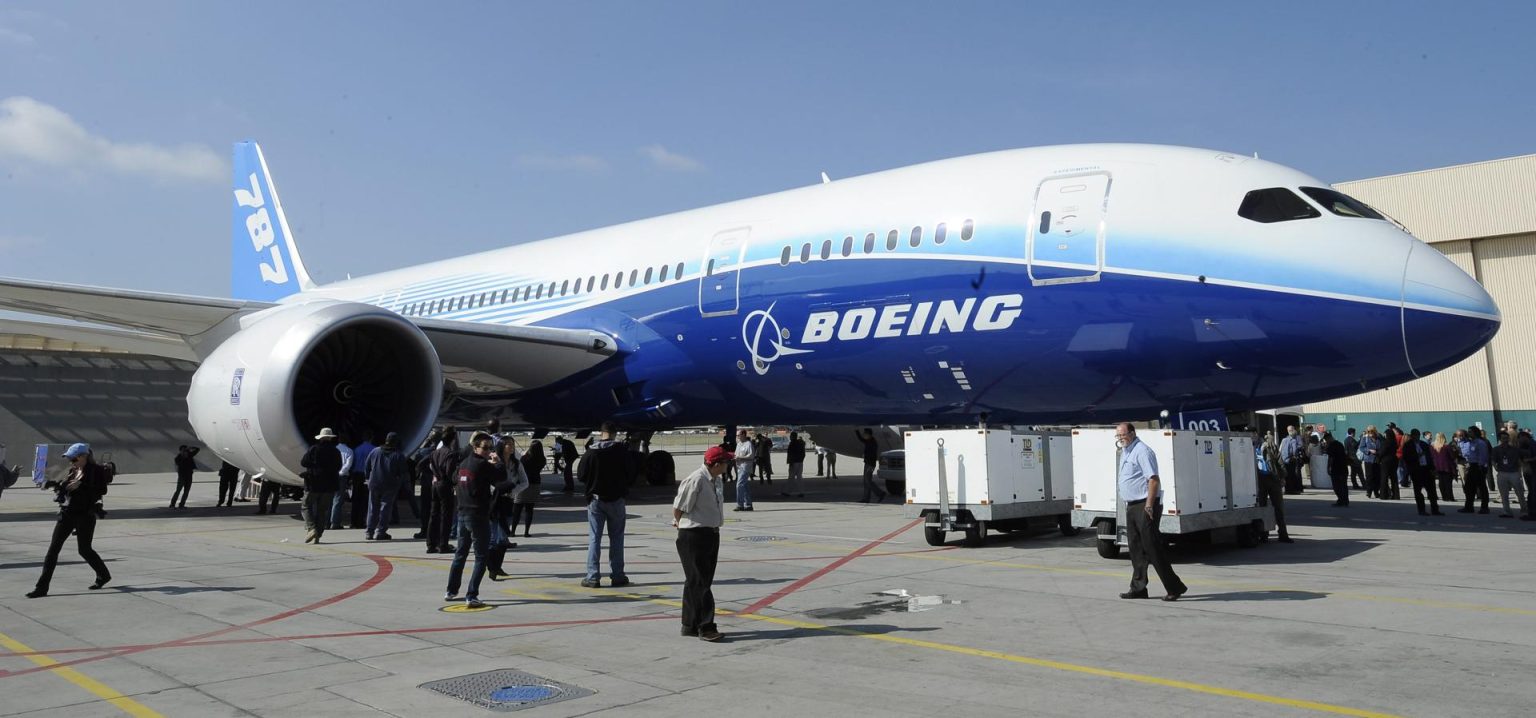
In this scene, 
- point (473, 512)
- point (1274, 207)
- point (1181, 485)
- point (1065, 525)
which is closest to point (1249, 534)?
point (1181, 485)

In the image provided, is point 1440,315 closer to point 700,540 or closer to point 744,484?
point 700,540

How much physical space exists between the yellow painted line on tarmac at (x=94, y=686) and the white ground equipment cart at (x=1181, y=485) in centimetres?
800

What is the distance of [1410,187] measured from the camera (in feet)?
119

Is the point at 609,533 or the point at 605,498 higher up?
the point at 605,498

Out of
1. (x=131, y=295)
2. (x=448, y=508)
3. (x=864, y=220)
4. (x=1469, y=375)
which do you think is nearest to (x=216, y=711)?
(x=448, y=508)

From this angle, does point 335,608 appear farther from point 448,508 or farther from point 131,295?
point 131,295

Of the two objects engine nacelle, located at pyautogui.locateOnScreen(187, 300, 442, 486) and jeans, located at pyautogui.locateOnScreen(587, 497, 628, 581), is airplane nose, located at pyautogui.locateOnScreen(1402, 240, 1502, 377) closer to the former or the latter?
jeans, located at pyautogui.locateOnScreen(587, 497, 628, 581)

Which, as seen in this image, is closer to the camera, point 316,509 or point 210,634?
point 210,634

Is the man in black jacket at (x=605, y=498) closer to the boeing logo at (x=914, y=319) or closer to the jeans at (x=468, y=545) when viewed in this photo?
the jeans at (x=468, y=545)

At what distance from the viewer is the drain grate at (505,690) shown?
17.0 ft

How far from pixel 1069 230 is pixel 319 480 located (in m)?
9.40

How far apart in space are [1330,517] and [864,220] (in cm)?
826

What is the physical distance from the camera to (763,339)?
14.6 meters

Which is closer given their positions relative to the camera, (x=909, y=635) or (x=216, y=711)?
(x=216, y=711)
